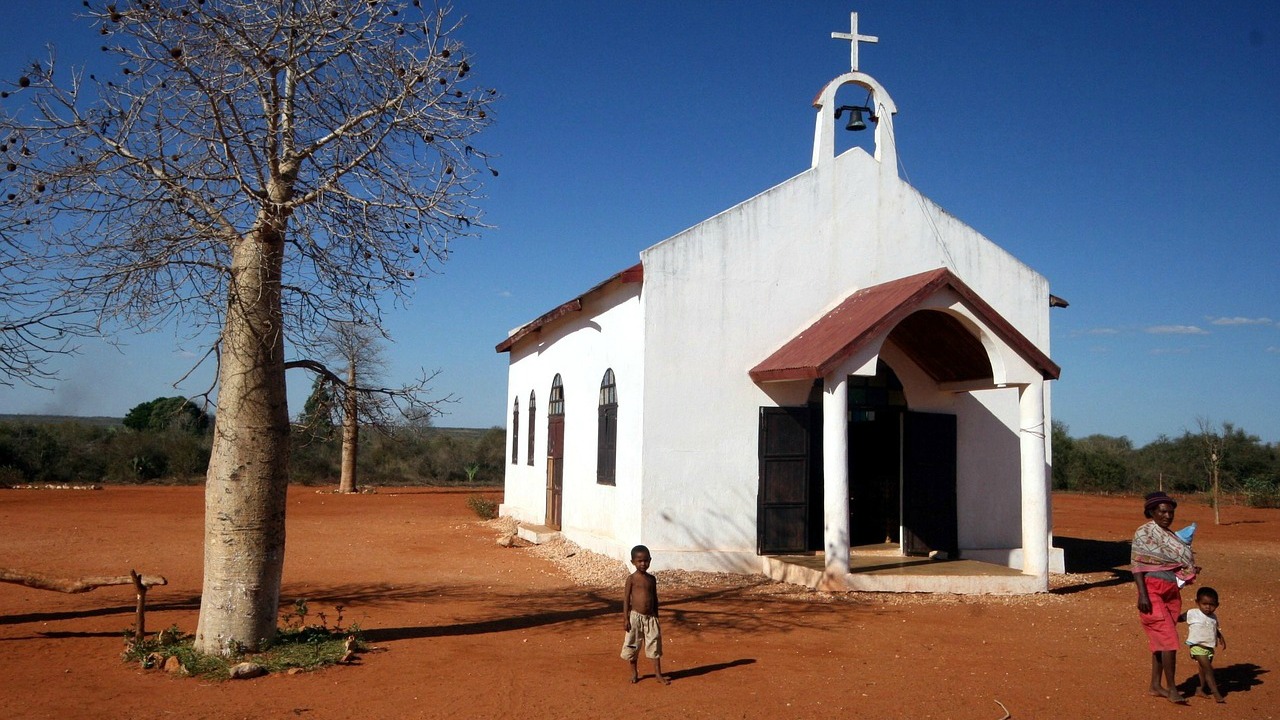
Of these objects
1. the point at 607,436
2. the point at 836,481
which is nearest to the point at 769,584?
the point at 836,481

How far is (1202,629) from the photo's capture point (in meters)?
6.86

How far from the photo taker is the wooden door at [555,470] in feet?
57.2

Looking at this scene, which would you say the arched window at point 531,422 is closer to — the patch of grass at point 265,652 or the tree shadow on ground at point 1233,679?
the patch of grass at point 265,652

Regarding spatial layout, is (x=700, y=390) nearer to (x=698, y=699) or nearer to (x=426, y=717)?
(x=698, y=699)

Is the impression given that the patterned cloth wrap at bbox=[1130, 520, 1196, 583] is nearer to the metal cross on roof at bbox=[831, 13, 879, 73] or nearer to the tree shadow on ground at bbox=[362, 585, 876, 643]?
the tree shadow on ground at bbox=[362, 585, 876, 643]

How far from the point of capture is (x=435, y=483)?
Result: 4141cm

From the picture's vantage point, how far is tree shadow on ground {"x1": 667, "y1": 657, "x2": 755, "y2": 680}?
7434 mm

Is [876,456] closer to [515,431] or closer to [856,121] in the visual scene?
[856,121]

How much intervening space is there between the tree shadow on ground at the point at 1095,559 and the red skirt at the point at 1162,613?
19.1 feet

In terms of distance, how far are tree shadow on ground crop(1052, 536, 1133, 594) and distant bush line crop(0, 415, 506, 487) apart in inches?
794

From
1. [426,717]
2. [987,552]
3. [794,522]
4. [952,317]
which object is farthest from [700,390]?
[426,717]

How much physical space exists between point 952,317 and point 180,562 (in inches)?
451

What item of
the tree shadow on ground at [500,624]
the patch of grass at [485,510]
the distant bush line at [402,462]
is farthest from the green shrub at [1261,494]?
the tree shadow on ground at [500,624]

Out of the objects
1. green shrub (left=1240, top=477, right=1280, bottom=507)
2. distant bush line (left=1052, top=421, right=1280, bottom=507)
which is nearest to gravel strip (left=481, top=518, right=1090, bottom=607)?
green shrub (left=1240, top=477, right=1280, bottom=507)
